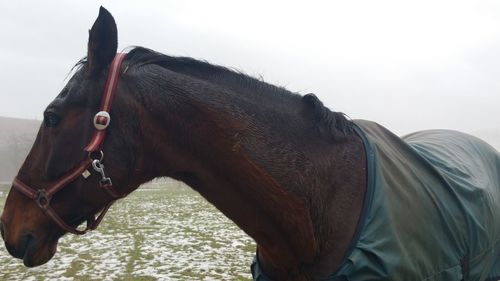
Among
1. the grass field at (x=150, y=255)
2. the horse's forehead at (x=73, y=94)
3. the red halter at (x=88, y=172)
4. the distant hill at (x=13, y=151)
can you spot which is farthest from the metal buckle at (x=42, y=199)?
the distant hill at (x=13, y=151)

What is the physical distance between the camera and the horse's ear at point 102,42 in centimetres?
193

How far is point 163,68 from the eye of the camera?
217 cm

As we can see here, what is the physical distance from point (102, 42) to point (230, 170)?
35.3 inches

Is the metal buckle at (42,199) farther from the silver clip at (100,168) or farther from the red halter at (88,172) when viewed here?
the silver clip at (100,168)

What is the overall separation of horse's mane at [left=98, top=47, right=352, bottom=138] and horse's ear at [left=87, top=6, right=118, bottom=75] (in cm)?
16

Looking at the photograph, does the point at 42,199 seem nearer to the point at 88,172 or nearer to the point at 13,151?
the point at 88,172

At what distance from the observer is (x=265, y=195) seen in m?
2.06

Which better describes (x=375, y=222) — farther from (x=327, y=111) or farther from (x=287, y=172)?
(x=327, y=111)

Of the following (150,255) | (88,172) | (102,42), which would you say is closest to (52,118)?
(88,172)

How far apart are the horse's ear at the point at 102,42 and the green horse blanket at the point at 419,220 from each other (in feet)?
4.77

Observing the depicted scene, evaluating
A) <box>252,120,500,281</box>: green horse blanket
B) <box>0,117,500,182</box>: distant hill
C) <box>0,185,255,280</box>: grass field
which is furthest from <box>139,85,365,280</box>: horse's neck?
<box>0,117,500,182</box>: distant hill

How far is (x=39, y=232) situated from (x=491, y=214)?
9.26ft

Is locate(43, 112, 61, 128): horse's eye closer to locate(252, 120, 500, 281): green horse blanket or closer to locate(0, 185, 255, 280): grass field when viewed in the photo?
locate(252, 120, 500, 281): green horse blanket

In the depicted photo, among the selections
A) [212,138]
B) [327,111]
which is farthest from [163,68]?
[327,111]
